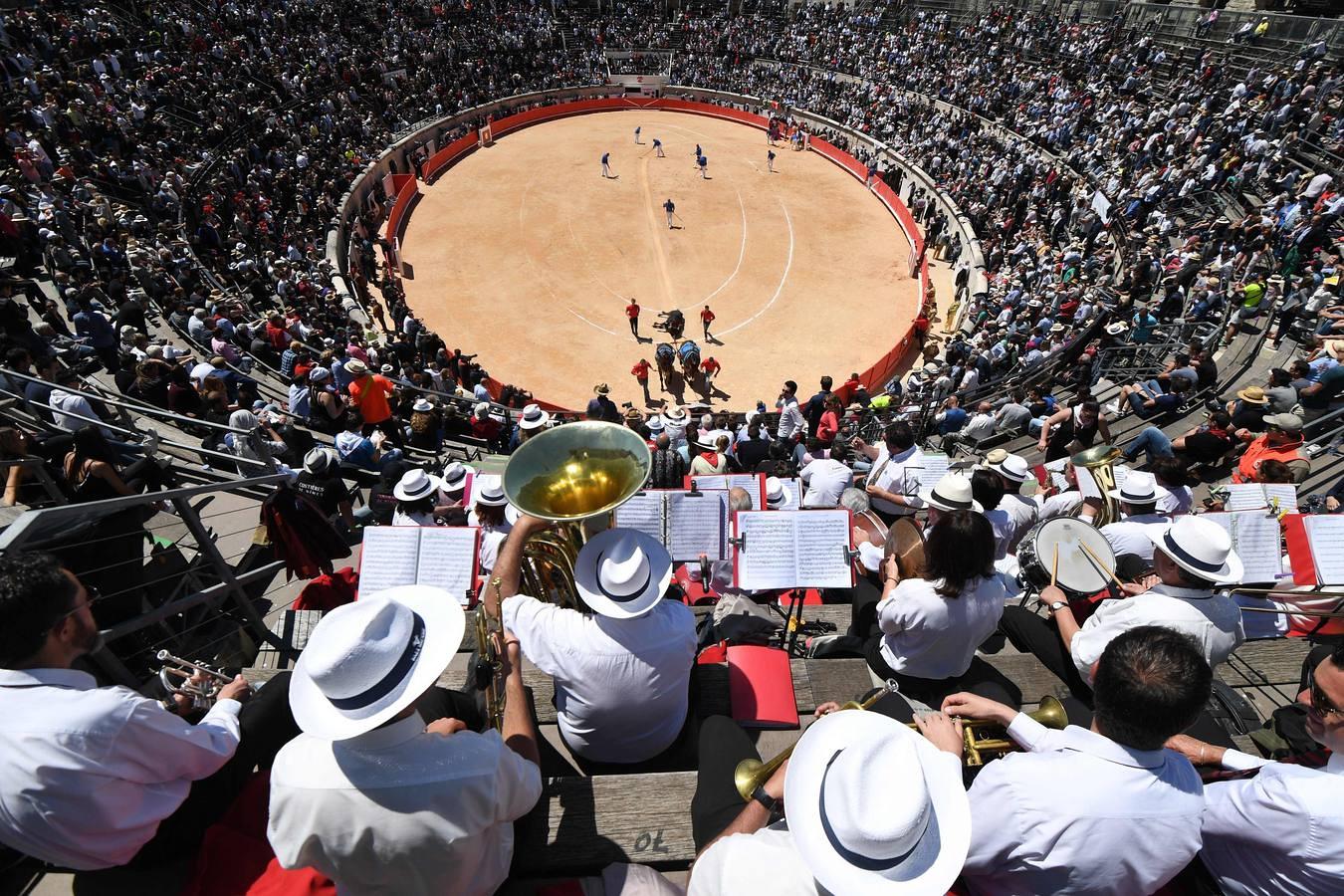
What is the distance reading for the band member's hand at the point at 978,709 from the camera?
3.42 meters

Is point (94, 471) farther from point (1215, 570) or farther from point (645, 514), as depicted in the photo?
point (1215, 570)

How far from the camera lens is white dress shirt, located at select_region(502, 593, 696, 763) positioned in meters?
3.75

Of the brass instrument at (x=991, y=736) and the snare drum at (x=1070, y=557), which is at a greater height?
the snare drum at (x=1070, y=557)

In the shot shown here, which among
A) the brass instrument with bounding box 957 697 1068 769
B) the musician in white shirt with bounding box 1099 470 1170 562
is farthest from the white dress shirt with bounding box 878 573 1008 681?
the musician in white shirt with bounding box 1099 470 1170 562

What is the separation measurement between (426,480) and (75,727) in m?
4.40

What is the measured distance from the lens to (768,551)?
610 cm

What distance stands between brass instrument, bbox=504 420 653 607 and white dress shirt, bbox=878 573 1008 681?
203 cm

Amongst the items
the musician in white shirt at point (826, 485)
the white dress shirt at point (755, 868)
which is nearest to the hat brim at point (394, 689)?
the white dress shirt at point (755, 868)

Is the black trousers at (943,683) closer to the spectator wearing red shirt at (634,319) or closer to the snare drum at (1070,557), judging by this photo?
the snare drum at (1070,557)

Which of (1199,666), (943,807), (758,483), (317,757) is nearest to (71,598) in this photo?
(317,757)

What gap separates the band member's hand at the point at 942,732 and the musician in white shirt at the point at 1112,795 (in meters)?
0.20

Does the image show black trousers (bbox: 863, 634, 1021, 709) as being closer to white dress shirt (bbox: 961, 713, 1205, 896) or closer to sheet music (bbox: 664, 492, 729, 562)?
white dress shirt (bbox: 961, 713, 1205, 896)

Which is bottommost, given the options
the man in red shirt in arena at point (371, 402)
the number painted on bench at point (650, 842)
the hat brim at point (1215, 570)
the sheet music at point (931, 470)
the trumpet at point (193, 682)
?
the number painted on bench at point (650, 842)

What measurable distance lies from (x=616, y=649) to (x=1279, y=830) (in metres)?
3.19
